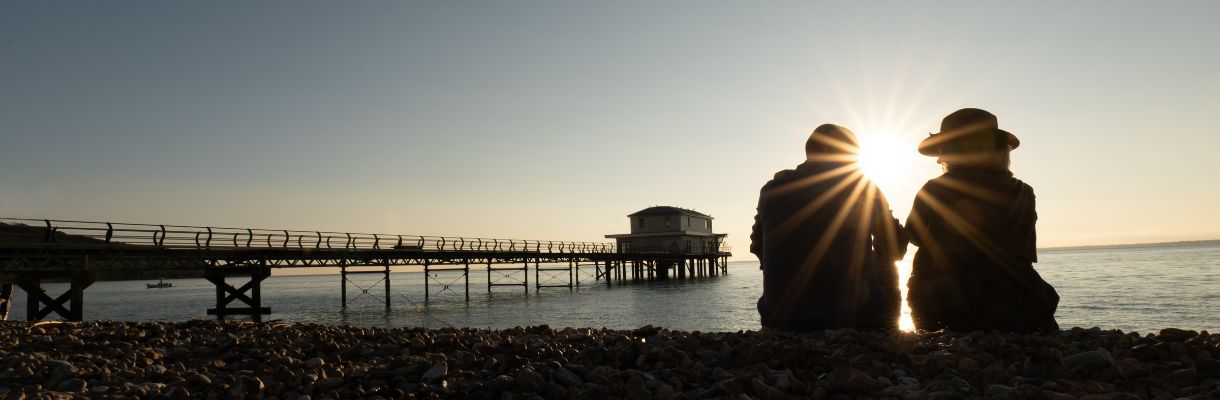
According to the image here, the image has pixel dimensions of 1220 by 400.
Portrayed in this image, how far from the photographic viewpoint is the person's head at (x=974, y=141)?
15.6ft

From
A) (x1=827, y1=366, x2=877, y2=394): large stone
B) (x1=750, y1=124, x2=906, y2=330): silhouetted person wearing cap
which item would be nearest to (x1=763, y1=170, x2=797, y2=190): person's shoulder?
(x1=750, y1=124, x2=906, y2=330): silhouetted person wearing cap

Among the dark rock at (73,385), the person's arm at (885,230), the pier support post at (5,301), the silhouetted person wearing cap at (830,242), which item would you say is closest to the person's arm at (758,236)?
the silhouetted person wearing cap at (830,242)

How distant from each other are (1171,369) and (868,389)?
164 centimetres

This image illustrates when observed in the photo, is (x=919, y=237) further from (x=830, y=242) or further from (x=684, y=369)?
(x=684, y=369)

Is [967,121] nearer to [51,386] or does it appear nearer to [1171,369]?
[1171,369]

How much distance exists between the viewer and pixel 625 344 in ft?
14.7

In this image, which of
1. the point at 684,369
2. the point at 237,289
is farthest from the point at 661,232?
the point at 684,369

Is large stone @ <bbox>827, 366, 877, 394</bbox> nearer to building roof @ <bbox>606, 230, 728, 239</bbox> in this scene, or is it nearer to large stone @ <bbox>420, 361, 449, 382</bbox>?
large stone @ <bbox>420, 361, 449, 382</bbox>

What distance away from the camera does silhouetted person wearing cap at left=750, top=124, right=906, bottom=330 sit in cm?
474

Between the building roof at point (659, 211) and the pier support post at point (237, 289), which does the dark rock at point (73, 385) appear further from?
the building roof at point (659, 211)

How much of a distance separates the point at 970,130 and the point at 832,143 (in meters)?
0.95

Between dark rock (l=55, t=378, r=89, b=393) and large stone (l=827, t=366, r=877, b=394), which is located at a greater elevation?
large stone (l=827, t=366, r=877, b=394)

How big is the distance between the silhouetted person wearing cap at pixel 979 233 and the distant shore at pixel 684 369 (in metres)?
0.39

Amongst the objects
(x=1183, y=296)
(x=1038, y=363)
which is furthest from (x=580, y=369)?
(x=1183, y=296)
